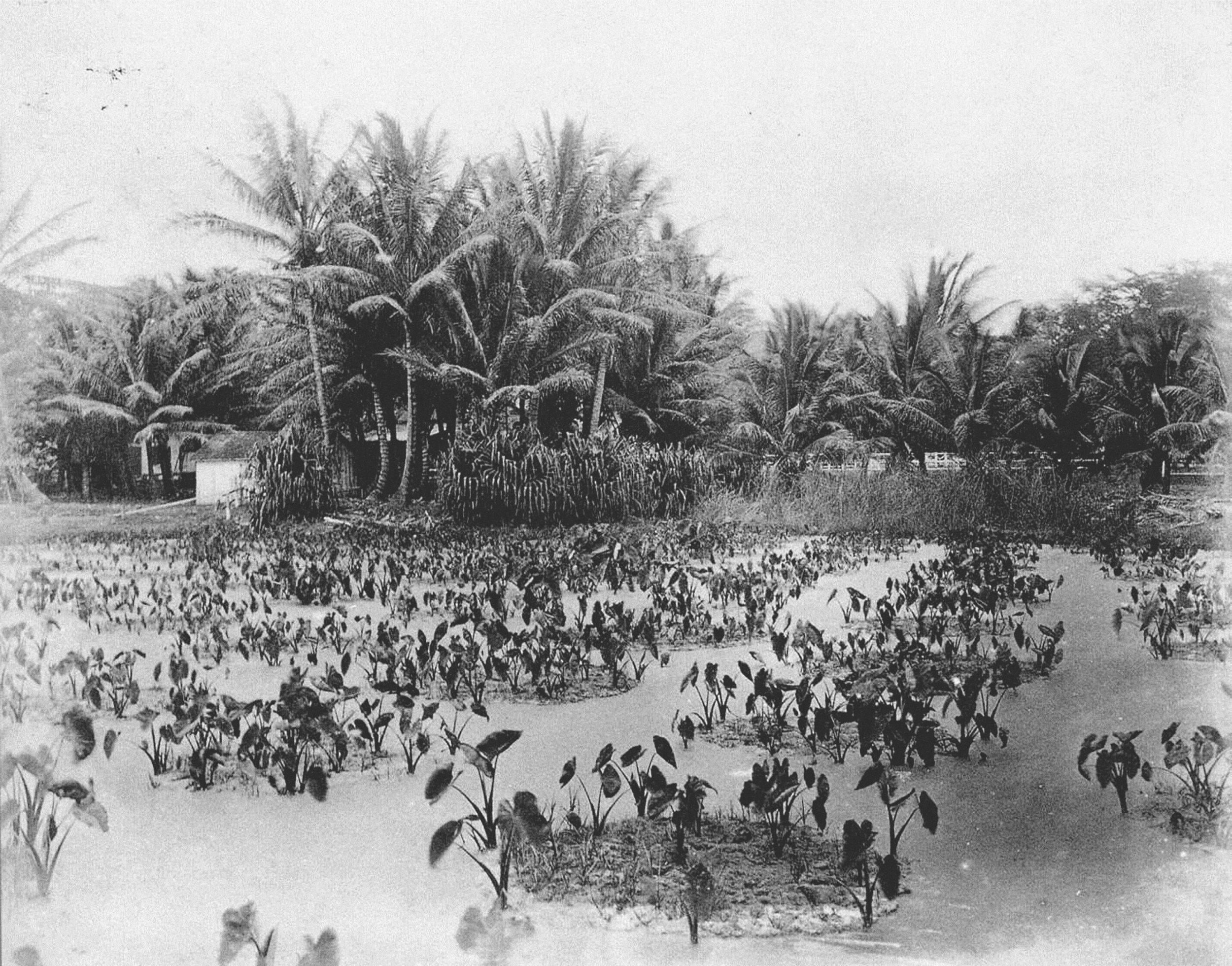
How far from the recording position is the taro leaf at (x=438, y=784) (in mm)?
1924

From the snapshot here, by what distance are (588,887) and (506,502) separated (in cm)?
134

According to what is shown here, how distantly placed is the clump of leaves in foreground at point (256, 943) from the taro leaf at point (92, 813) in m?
0.38

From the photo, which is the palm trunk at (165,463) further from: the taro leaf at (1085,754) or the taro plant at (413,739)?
the taro leaf at (1085,754)

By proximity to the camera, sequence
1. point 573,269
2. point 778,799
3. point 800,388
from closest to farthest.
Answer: point 778,799 < point 573,269 < point 800,388

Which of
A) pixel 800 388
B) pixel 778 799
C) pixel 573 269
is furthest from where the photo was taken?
pixel 800 388

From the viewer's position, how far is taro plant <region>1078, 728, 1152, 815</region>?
6.55 feet

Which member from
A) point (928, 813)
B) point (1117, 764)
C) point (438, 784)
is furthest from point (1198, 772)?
point (438, 784)

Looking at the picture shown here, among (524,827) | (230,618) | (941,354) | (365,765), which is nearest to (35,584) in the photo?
(230,618)

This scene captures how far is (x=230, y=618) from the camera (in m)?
2.51

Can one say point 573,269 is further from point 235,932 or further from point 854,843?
point 235,932

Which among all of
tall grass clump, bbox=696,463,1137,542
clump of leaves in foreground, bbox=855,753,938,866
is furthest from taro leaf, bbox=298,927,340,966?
tall grass clump, bbox=696,463,1137,542

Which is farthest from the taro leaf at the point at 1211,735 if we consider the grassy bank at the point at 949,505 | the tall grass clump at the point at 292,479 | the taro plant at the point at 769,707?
the tall grass clump at the point at 292,479

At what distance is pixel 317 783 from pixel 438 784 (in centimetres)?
31

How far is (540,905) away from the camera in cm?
178
